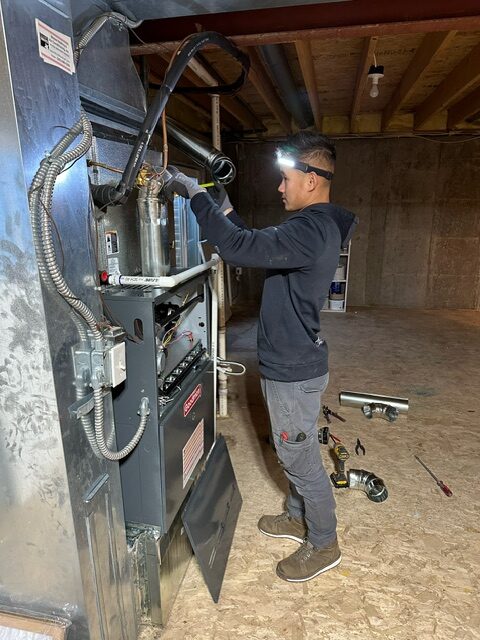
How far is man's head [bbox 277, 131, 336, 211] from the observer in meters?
1.34

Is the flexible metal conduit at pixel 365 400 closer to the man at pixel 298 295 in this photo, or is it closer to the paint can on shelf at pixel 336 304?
the man at pixel 298 295

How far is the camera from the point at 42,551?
98 centimetres

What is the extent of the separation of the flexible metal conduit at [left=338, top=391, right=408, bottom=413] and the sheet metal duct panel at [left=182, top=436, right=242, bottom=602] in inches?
50.2

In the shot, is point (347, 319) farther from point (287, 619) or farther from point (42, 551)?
point (42, 551)

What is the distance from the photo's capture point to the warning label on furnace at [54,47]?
30.4 inches

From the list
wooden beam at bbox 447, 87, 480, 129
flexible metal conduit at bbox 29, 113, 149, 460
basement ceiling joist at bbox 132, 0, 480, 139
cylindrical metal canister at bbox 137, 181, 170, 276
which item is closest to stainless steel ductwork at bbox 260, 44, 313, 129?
basement ceiling joist at bbox 132, 0, 480, 139

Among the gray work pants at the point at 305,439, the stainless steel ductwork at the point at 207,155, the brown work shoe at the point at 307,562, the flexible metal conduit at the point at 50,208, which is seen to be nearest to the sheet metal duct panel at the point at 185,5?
the stainless steel ductwork at the point at 207,155

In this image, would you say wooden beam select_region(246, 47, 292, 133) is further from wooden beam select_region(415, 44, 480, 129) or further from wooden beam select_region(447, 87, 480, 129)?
wooden beam select_region(447, 87, 480, 129)

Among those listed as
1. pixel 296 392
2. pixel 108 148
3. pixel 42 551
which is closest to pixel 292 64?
pixel 108 148

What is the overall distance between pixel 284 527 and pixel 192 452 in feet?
2.05

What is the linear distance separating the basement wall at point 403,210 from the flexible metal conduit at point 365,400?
10.2 feet

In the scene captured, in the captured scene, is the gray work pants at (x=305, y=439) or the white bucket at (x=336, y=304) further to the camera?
the white bucket at (x=336, y=304)

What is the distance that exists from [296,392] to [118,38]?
1.23 meters

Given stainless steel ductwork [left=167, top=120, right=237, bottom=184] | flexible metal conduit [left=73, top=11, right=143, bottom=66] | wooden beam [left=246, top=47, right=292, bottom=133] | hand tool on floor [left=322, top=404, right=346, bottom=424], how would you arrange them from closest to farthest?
flexible metal conduit [left=73, top=11, right=143, bottom=66] < stainless steel ductwork [left=167, top=120, right=237, bottom=184] < wooden beam [left=246, top=47, right=292, bottom=133] < hand tool on floor [left=322, top=404, right=346, bottom=424]
